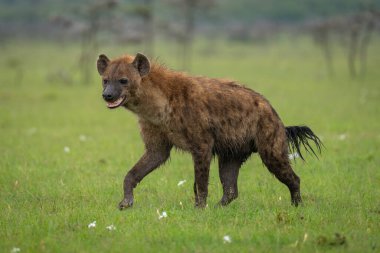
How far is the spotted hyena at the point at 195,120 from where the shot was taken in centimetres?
766

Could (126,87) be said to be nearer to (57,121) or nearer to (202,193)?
(202,193)

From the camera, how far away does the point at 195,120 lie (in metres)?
7.68

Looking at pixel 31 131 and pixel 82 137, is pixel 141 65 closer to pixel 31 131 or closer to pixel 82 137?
pixel 82 137

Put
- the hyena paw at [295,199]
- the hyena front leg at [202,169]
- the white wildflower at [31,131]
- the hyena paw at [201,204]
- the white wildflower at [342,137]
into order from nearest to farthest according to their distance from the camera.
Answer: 1. the hyena front leg at [202,169]
2. the hyena paw at [201,204]
3. the hyena paw at [295,199]
4. the white wildflower at [342,137]
5. the white wildflower at [31,131]

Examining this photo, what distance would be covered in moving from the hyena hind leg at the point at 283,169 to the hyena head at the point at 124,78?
5.79 ft

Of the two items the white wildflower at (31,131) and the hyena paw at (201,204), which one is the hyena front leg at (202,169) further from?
the white wildflower at (31,131)

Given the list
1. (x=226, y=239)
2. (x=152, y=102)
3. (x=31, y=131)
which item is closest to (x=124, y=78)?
(x=152, y=102)

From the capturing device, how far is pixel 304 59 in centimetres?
4778

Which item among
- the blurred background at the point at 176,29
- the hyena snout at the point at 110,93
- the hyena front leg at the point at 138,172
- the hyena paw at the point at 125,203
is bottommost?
the blurred background at the point at 176,29

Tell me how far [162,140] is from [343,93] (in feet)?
59.7

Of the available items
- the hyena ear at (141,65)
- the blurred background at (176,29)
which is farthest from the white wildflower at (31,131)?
the hyena ear at (141,65)

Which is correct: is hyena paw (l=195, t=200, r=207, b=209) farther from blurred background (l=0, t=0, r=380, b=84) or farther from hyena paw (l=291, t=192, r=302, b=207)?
blurred background (l=0, t=0, r=380, b=84)

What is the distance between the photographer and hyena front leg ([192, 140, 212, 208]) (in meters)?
7.66

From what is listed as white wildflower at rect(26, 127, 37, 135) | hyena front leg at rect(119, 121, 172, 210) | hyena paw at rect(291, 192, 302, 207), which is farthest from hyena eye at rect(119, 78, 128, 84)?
white wildflower at rect(26, 127, 37, 135)
